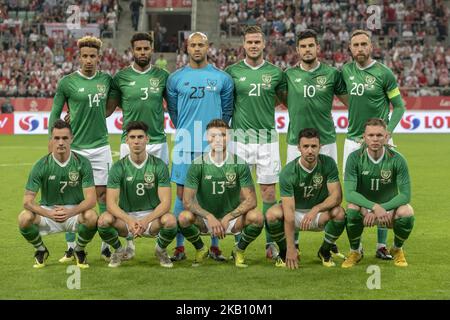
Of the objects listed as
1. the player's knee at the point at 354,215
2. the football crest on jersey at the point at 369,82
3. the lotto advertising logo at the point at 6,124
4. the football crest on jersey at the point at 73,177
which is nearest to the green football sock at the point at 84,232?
the football crest on jersey at the point at 73,177

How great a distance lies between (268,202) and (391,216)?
1.30 m

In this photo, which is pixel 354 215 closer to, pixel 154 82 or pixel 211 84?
pixel 211 84

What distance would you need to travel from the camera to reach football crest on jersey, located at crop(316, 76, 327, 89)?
26.0ft

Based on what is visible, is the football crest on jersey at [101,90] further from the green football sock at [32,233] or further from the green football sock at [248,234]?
the green football sock at [248,234]

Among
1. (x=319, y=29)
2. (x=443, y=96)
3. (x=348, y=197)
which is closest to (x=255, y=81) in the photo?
(x=348, y=197)

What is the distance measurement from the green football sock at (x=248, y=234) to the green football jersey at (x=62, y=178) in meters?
1.46

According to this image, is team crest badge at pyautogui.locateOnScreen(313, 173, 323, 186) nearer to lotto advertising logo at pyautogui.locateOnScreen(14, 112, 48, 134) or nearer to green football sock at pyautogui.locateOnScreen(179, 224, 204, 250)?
green football sock at pyautogui.locateOnScreen(179, 224, 204, 250)

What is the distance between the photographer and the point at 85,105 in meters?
7.97

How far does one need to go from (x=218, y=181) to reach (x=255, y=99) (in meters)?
0.94

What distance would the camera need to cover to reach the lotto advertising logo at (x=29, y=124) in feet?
80.2

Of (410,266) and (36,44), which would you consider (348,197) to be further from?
(36,44)

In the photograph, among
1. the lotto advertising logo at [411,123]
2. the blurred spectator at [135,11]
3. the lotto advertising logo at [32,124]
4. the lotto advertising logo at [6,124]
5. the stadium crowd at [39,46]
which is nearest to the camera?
the lotto advertising logo at [411,123]

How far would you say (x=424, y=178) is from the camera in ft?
46.8

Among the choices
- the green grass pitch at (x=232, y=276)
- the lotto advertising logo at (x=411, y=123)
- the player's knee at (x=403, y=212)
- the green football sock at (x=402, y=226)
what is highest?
the player's knee at (x=403, y=212)
